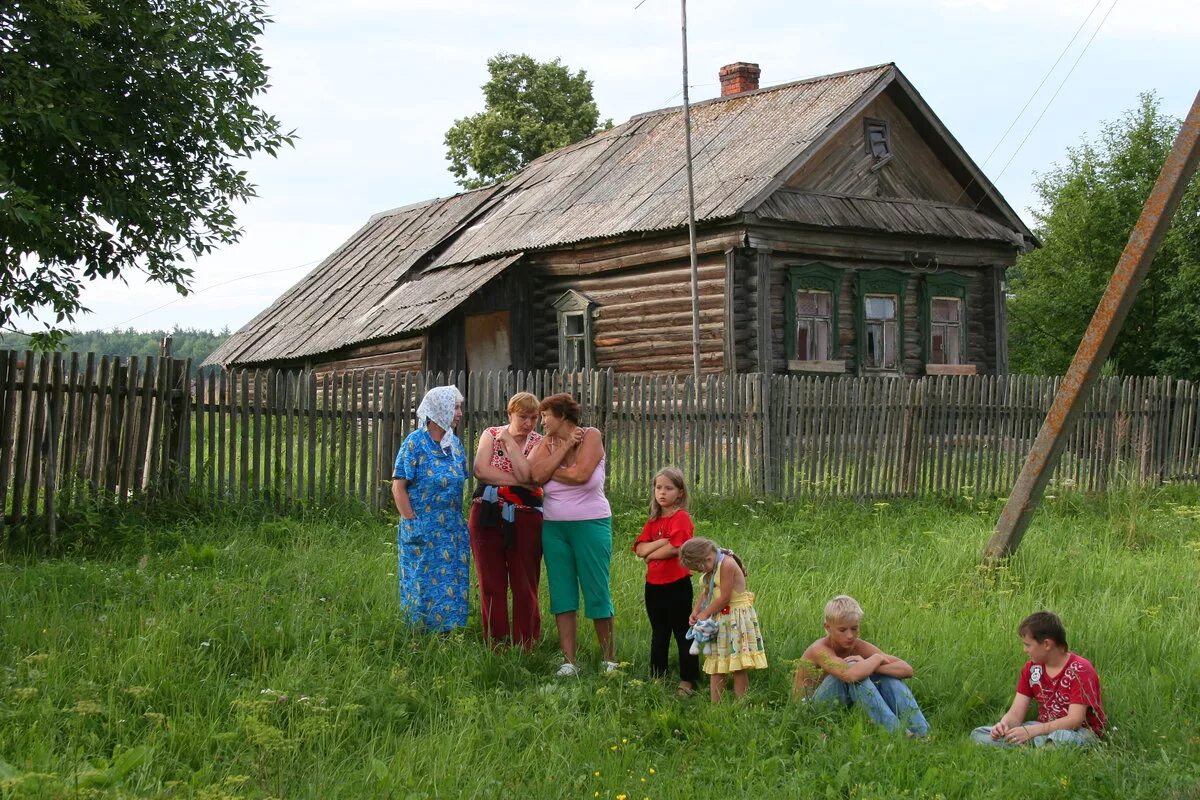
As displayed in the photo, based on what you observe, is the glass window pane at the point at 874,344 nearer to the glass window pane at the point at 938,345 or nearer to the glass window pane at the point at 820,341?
the glass window pane at the point at 820,341

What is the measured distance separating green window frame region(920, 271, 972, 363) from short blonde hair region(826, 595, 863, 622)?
1369 centimetres

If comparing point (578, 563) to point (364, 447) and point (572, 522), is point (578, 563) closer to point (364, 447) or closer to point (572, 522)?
point (572, 522)

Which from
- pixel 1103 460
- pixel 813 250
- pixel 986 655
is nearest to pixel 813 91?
pixel 813 250

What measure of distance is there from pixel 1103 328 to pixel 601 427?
5.07 metres

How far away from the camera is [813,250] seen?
17.3 metres

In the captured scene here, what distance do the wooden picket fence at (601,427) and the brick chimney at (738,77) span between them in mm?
10081

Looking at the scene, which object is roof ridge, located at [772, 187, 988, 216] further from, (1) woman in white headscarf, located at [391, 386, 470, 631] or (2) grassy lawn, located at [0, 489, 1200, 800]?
(1) woman in white headscarf, located at [391, 386, 470, 631]

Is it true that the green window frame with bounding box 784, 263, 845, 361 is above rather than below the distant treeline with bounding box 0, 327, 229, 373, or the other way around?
below

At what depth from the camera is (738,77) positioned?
22.3m

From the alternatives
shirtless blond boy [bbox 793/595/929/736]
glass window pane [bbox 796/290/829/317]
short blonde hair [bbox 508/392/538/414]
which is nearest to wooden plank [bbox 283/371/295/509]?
short blonde hair [bbox 508/392/538/414]

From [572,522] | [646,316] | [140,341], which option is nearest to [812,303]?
[646,316]

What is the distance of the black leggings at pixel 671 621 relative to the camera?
6172mm

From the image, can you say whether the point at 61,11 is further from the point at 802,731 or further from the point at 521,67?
the point at 521,67

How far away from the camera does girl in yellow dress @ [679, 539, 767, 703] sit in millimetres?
5871
